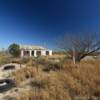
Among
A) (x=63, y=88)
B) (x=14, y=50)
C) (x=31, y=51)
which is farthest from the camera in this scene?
(x=31, y=51)

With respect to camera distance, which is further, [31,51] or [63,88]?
[31,51]

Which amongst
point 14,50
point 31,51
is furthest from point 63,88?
point 31,51

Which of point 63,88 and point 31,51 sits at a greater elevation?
point 31,51

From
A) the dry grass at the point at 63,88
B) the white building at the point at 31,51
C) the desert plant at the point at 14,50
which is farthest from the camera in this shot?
the white building at the point at 31,51

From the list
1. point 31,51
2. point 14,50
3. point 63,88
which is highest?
point 31,51

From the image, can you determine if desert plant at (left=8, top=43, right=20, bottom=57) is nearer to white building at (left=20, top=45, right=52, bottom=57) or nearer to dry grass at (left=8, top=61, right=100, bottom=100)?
white building at (left=20, top=45, right=52, bottom=57)

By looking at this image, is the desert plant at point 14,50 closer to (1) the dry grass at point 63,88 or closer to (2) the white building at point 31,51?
(2) the white building at point 31,51

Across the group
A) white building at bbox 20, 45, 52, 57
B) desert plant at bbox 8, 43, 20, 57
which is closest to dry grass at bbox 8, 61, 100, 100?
desert plant at bbox 8, 43, 20, 57

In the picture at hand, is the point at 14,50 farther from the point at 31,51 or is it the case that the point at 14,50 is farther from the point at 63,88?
the point at 63,88

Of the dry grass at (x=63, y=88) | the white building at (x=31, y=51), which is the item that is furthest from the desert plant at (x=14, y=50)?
the dry grass at (x=63, y=88)

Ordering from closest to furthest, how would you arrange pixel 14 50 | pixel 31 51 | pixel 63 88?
pixel 63 88 < pixel 14 50 < pixel 31 51

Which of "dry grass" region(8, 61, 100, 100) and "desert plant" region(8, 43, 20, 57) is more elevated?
"desert plant" region(8, 43, 20, 57)

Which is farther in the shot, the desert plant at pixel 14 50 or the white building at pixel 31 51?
the white building at pixel 31 51

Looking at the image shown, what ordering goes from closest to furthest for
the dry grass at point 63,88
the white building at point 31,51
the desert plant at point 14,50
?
the dry grass at point 63,88 → the desert plant at point 14,50 → the white building at point 31,51
